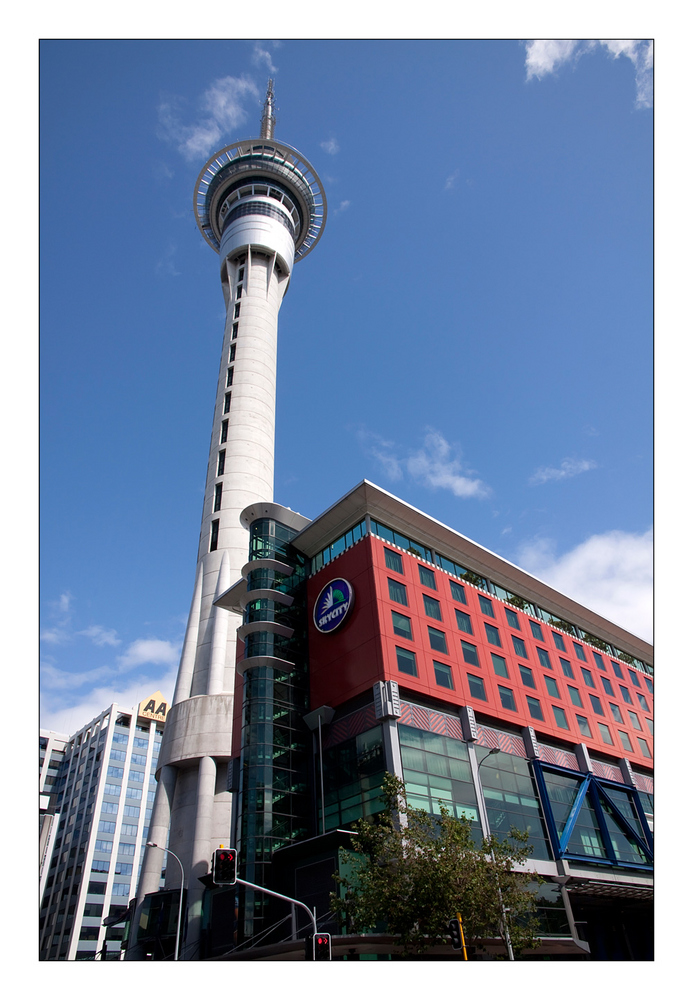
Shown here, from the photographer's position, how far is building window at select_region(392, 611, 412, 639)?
158 feet

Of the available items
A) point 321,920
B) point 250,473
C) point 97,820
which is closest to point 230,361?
point 250,473

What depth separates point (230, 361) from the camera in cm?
9600

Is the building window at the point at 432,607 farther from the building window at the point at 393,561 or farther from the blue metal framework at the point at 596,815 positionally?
the blue metal framework at the point at 596,815

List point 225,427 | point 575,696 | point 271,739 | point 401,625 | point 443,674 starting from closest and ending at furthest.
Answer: point 271,739 → point 401,625 → point 443,674 → point 575,696 → point 225,427

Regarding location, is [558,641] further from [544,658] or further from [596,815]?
[596,815]

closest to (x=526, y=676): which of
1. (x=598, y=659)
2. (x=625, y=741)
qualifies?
(x=625, y=741)

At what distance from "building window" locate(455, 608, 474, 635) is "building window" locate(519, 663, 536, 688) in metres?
6.54

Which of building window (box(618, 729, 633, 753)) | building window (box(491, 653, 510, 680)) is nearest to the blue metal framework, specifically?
building window (box(618, 729, 633, 753))

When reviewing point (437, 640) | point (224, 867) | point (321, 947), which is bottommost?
point (321, 947)

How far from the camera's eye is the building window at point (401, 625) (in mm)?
48031

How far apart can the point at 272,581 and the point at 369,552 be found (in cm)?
943

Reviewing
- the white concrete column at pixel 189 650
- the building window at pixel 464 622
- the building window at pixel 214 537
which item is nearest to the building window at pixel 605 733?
the building window at pixel 464 622

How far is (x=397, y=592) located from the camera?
50.2 meters

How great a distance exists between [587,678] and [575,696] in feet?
13.5
